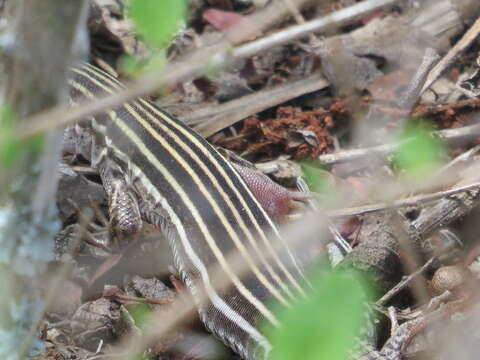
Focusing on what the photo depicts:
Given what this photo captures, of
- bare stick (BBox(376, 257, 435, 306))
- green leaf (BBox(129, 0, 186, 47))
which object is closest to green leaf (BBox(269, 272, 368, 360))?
green leaf (BBox(129, 0, 186, 47))

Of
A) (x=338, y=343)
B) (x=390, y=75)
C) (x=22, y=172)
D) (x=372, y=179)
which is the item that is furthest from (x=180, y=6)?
(x=390, y=75)

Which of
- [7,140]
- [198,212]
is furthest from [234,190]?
[7,140]

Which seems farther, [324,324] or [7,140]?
[7,140]

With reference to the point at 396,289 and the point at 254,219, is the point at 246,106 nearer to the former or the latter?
the point at 254,219

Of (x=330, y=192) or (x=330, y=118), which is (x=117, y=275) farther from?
(x=330, y=118)

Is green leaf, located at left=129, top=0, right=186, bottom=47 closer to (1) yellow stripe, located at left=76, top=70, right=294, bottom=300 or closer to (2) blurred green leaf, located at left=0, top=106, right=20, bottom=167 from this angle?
(2) blurred green leaf, located at left=0, top=106, right=20, bottom=167

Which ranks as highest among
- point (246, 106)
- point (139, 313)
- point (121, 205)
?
point (246, 106)
